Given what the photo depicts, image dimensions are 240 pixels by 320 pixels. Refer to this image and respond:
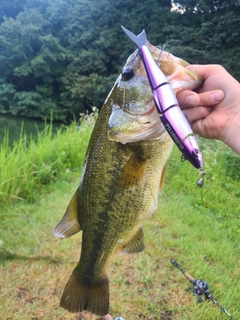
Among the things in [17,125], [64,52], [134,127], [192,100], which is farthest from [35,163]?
[64,52]

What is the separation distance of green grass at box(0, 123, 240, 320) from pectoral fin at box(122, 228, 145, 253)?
21.3 inches

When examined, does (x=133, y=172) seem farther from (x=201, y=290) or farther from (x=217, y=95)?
(x=201, y=290)

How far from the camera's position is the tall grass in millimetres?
4281

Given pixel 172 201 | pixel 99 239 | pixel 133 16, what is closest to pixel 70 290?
pixel 99 239

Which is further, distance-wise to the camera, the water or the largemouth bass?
the water

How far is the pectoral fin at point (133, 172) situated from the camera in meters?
1.45

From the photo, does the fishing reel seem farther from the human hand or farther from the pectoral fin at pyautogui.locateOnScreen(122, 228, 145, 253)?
the human hand

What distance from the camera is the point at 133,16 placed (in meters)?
22.8

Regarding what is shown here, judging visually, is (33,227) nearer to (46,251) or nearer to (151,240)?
(46,251)

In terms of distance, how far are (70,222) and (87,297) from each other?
0.45 m

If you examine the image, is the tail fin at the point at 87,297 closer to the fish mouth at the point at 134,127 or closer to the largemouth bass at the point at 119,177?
the largemouth bass at the point at 119,177

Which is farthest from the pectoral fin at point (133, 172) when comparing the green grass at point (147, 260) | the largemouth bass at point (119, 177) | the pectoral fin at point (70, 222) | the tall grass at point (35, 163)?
the tall grass at point (35, 163)

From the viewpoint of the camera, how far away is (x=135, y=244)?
5.80 feet

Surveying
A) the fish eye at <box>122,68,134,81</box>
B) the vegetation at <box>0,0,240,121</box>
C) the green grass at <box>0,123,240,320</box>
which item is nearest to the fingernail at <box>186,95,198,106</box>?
the fish eye at <box>122,68,134,81</box>
